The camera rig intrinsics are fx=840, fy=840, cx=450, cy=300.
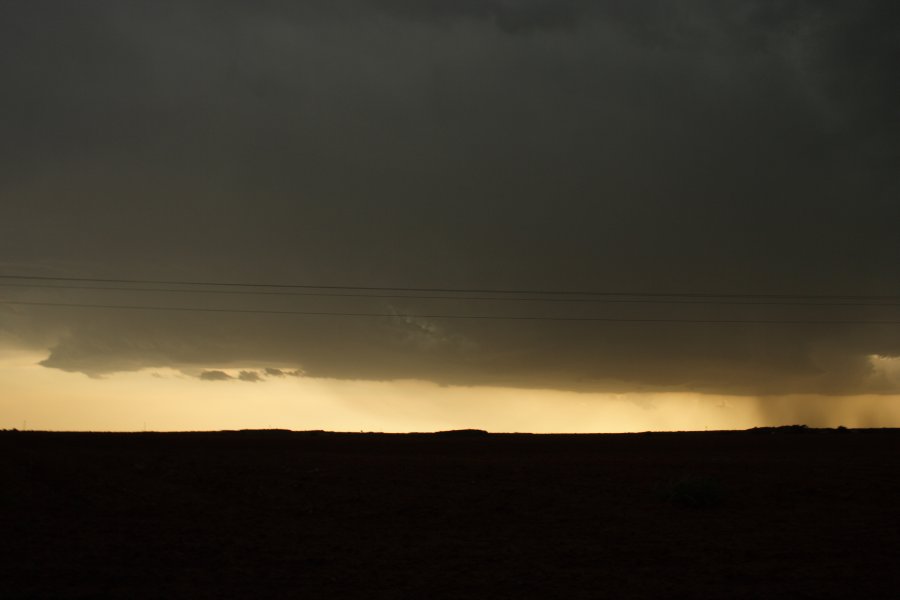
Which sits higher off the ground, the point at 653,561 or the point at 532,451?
the point at 532,451

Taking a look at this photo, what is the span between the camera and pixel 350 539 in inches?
999

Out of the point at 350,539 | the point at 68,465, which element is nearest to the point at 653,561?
the point at 350,539

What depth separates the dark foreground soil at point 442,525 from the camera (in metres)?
21.4

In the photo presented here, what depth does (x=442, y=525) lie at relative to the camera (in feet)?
89.1

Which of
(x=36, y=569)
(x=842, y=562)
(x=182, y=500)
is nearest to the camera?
(x=36, y=569)

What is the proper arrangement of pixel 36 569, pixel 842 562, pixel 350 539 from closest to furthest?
pixel 36 569 → pixel 842 562 → pixel 350 539

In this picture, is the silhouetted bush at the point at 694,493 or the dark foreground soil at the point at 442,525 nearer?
the dark foreground soil at the point at 442,525

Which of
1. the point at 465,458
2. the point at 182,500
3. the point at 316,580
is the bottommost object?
the point at 316,580

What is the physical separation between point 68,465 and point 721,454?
29.1m

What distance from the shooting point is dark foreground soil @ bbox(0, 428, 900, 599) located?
21391mm

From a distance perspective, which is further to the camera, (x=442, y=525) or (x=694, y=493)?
(x=694, y=493)

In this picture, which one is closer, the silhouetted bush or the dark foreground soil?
the dark foreground soil

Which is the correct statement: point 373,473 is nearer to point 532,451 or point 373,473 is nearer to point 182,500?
point 182,500

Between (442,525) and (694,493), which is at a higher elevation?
(694,493)
